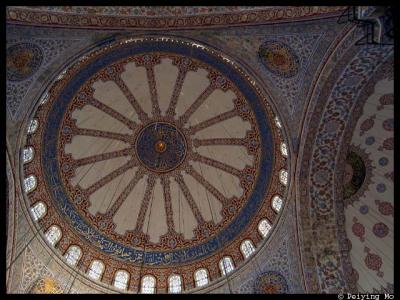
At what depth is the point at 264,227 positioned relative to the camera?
11719mm

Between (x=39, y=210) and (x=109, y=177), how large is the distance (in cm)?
271

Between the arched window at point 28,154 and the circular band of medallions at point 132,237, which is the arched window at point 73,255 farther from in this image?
the arched window at point 28,154

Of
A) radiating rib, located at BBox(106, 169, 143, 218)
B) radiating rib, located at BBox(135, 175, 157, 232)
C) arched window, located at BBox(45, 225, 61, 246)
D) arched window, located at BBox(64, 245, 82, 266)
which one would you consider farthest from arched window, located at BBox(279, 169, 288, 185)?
arched window, located at BBox(45, 225, 61, 246)

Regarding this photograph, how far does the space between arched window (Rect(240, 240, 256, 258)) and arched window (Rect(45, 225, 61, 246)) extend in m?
5.41

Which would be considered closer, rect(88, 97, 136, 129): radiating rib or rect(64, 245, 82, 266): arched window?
rect(64, 245, 82, 266): arched window

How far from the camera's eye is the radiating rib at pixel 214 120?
12809 mm

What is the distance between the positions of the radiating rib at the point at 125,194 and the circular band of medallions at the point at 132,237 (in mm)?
758

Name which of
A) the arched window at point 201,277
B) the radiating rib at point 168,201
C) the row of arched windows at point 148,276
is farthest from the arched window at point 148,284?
the radiating rib at point 168,201

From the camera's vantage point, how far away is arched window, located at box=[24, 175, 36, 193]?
430 inches

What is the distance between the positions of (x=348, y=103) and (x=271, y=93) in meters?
1.83

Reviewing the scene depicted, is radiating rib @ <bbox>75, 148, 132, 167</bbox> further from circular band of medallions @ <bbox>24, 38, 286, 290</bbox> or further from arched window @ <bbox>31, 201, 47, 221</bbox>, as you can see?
arched window @ <bbox>31, 201, 47, 221</bbox>

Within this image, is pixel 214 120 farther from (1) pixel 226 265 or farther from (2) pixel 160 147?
(1) pixel 226 265

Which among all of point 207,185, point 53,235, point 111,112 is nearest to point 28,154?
point 53,235

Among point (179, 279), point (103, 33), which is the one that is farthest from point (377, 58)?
point (179, 279)
